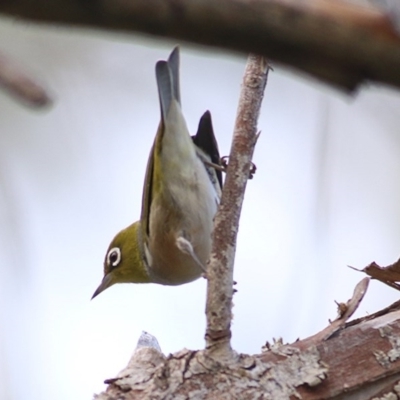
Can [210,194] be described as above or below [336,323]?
above

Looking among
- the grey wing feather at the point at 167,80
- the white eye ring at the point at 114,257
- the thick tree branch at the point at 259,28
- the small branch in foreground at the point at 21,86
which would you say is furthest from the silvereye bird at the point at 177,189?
the thick tree branch at the point at 259,28

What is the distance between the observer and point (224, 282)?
7.15ft

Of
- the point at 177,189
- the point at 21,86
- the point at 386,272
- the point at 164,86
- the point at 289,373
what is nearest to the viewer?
the point at 21,86

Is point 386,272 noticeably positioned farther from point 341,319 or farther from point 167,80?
point 167,80

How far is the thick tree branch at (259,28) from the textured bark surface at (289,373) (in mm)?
1696

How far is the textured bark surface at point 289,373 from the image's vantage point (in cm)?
216

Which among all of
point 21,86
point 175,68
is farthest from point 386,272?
point 21,86

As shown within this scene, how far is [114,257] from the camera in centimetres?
459

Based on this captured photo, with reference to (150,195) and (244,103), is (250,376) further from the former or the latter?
(150,195)

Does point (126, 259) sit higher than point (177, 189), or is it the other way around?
point (177, 189)

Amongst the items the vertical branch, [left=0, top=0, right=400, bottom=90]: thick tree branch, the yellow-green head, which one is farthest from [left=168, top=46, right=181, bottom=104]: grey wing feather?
→ [left=0, top=0, right=400, bottom=90]: thick tree branch

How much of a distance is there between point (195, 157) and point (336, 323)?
1615mm

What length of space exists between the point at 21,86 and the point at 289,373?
163 centimetres

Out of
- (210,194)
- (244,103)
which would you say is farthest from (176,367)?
(210,194)
